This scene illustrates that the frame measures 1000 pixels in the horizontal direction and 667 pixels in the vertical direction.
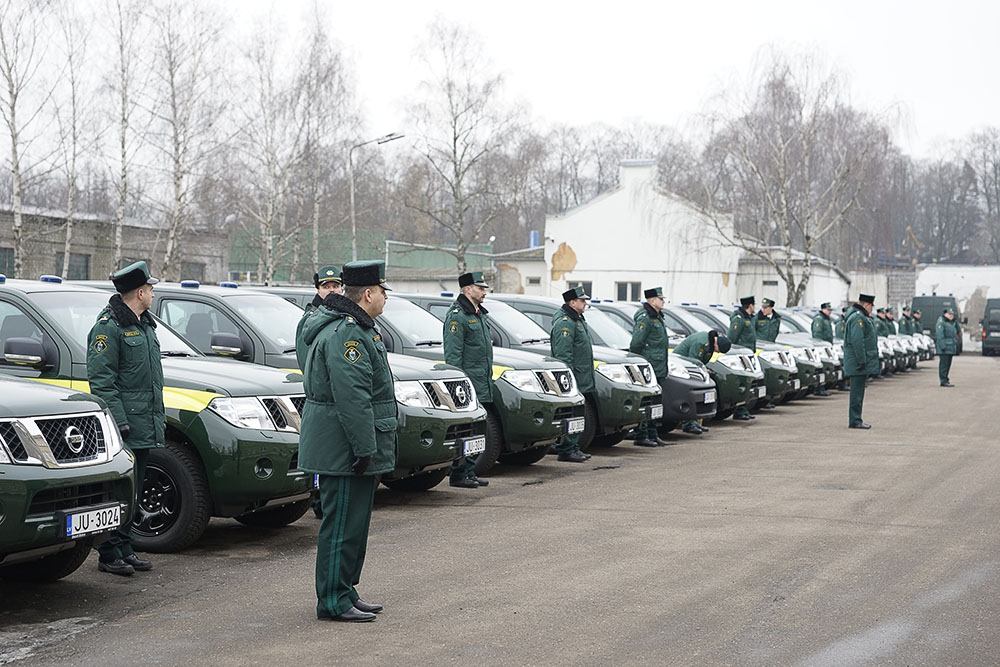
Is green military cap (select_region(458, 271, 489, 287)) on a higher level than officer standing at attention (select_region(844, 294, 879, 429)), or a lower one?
higher

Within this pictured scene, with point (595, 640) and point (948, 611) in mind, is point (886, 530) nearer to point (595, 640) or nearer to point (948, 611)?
point (948, 611)

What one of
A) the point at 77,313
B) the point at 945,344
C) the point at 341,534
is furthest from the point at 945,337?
the point at 341,534

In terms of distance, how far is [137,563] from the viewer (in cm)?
714

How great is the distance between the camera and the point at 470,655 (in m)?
A: 5.42

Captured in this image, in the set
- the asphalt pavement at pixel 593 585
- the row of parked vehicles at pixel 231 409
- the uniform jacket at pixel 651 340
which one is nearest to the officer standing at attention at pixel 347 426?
the asphalt pavement at pixel 593 585

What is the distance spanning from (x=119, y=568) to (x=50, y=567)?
42 centimetres

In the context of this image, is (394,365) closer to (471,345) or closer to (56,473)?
(471,345)

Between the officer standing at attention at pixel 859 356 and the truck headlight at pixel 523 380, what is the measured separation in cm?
695

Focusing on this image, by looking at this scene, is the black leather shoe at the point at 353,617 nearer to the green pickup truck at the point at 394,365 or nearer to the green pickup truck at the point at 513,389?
the green pickup truck at the point at 394,365

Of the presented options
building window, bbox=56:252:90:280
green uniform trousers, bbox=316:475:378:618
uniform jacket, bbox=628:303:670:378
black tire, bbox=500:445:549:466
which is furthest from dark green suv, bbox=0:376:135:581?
building window, bbox=56:252:90:280

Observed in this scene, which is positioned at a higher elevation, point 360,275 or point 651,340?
point 360,275

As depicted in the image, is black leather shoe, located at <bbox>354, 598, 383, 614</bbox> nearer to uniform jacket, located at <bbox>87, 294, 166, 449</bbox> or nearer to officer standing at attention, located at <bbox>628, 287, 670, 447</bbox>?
uniform jacket, located at <bbox>87, 294, 166, 449</bbox>

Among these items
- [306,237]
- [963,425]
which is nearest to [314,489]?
[963,425]

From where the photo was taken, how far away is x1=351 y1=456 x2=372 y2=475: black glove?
5.80 metres
